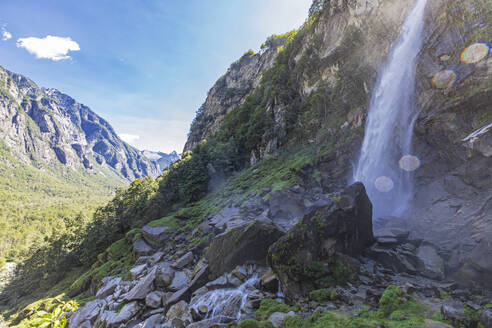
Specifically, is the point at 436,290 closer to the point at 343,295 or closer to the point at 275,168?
the point at 343,295

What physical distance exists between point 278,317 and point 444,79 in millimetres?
20862

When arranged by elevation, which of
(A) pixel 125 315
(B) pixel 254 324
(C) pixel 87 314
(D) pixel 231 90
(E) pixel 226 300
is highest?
(D) pixel 231 90

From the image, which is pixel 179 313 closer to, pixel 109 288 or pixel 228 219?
pixel 228 219

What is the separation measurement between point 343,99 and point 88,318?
3343 centimetres

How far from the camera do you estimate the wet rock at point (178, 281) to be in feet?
43.5

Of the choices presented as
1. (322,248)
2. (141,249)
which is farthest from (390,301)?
(141,249)

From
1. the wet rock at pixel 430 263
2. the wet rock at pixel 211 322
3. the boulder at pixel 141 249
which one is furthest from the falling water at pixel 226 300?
the boulder at pixel 141 249

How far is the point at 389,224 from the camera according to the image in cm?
1543

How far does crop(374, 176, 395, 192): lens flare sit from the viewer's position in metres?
19.8

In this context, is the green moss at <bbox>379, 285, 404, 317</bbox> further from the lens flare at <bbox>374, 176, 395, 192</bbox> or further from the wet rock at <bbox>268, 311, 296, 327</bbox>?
the lens flare at <bbox>374, 176, 395, 192</bbox>

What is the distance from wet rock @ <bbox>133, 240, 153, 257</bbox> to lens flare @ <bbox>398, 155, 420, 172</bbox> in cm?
2448

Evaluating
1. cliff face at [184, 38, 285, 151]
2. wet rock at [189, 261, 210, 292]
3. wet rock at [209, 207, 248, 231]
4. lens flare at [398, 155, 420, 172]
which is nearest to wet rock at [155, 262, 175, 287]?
wet rock at [189, 261, 210, 292]

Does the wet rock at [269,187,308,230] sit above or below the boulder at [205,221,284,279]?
above

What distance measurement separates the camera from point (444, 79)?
1678cm
